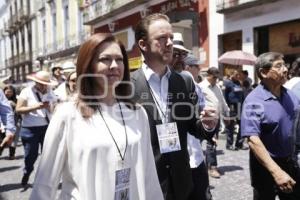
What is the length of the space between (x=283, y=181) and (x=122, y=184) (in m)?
1.54

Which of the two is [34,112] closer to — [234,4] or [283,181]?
[283,181]

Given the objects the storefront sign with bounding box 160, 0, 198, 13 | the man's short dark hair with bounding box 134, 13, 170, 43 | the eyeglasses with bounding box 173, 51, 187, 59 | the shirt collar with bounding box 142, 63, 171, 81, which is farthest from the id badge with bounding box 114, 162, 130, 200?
the storefront sign with bounding box 160, 0, 198, 13

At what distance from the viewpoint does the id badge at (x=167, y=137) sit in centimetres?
285

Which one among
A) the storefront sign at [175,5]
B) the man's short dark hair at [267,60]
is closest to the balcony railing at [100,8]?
the storefront sign at [175,5]

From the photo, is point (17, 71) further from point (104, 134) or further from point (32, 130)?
point (104, 134)

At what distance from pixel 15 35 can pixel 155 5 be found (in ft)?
102

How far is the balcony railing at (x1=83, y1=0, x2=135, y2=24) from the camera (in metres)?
22.3

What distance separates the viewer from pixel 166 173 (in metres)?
2.86

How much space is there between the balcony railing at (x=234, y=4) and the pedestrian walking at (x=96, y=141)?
11484mm

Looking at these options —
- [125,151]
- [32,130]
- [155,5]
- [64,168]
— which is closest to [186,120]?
[125,151]

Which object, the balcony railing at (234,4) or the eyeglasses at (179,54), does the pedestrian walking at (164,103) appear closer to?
the eyeglasses at (179,54)

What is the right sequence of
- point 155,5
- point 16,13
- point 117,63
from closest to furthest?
point 117,63, point 155,5, point 16,13

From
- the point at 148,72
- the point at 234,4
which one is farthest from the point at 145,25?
the point at 234,4

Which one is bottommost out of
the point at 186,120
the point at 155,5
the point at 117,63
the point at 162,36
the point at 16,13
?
the point at 186,120
